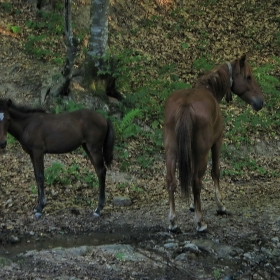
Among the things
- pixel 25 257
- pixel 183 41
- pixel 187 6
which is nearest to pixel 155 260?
pixel 25 257

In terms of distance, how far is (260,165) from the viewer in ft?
42.2

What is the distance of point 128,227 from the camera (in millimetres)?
8594

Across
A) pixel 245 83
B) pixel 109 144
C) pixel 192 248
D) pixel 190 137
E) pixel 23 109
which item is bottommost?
pixel 192 248

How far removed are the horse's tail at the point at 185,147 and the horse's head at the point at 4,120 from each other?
274 centimetres

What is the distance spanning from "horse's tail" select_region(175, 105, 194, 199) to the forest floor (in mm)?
879

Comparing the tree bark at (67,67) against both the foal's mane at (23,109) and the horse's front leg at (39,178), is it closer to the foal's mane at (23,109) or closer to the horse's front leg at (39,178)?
the foal's mane at (23,109)

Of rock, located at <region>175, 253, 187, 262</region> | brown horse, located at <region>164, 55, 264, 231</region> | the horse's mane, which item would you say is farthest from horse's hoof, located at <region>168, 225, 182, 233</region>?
the horse's mane

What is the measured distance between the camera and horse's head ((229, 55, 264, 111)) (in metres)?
9.45

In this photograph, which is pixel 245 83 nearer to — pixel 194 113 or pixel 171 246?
pixel 194 113

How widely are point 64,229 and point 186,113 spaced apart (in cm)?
257

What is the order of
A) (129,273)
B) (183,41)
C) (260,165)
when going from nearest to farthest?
(129,273)
(260,165)
(183,41)

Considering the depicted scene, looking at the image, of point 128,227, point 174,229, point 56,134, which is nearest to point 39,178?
point 56,134

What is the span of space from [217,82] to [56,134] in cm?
278

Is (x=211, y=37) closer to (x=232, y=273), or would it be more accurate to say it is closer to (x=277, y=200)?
(x=277, y=200)
